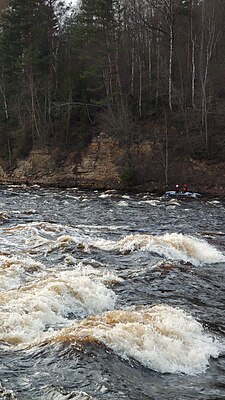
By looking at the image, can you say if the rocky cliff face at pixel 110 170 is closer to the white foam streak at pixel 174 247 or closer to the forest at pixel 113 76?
the forest at pixel 113 76

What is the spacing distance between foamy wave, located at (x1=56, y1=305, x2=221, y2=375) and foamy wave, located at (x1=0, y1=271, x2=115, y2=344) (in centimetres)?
57

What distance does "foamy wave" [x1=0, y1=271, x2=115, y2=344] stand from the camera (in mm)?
7367

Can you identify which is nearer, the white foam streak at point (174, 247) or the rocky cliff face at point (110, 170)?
the white foam streak at point (174, 247)

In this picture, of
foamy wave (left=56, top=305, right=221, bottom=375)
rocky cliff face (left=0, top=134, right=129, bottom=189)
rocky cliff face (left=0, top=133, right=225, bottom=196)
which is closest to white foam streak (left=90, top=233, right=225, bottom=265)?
foamy wave (left=56, top=305, right=221, bottom=375)

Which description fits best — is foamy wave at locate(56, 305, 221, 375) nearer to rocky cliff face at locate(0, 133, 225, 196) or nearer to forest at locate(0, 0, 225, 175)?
rocky cliff face at locate(0, 133, 225, 196)

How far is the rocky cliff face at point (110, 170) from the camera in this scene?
103ft

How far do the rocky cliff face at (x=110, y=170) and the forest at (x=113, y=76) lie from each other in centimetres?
93

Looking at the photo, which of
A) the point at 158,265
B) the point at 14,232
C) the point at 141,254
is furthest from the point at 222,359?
the point at 14,232

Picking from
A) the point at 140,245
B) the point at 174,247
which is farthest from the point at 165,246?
the point at 140,245

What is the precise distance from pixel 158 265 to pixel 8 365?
6.18 m

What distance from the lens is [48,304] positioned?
27.6 feet

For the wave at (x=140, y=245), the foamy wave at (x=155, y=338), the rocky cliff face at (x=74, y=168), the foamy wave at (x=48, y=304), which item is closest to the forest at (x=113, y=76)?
the rocky cliff face at (x=74, y=168)

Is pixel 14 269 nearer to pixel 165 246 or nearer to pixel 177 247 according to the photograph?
pixel 165 246

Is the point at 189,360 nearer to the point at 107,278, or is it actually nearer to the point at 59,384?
the point at 59,384
